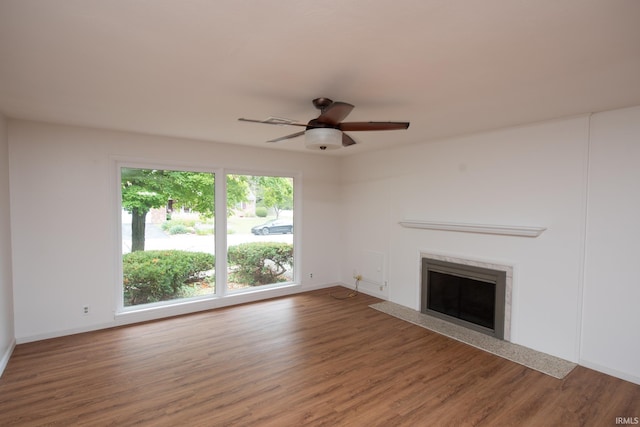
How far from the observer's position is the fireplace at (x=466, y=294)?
3684 millimetres

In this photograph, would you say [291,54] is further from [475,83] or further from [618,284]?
[618,284]

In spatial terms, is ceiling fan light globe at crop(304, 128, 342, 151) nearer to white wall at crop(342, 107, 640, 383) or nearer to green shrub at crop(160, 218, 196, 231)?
white wall at crop(342, 107, 640, 383)

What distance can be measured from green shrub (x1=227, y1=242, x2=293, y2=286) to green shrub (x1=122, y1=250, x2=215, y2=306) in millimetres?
403

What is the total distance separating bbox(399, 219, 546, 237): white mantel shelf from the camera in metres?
3.36

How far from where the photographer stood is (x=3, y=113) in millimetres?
3145

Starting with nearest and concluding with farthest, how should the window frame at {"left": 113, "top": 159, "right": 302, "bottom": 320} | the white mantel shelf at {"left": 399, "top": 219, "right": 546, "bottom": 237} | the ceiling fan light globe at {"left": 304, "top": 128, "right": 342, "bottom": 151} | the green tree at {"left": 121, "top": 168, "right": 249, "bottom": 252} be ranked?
the ceiling fan light globe at {"left": 304, "top": 128, "right": 342, "bottom": 151}
the white mantel shelf at {"left": 399, "top": 219, "right": 546, "bottom": 237}
the window frame at {"left": 113, "top": 159, "right": 302, "bottom": 320}
the green tree at {"left": 121, "top": 168, "right": 249, "bottom": 252}

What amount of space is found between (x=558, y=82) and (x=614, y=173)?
133cm

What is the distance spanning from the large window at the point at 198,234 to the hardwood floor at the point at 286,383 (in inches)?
30.9

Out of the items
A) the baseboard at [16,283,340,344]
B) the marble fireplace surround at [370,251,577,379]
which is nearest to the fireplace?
the marble fireplace surround at [370,251,577,379]

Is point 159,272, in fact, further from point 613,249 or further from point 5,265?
point 613,249

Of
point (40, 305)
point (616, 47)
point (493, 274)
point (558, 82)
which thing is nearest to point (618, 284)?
point (493, 274)

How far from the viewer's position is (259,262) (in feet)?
17.4

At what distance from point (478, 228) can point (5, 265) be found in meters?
5.17

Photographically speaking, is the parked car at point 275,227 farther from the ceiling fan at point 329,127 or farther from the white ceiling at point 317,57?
the ceiling fan at point 329,127
